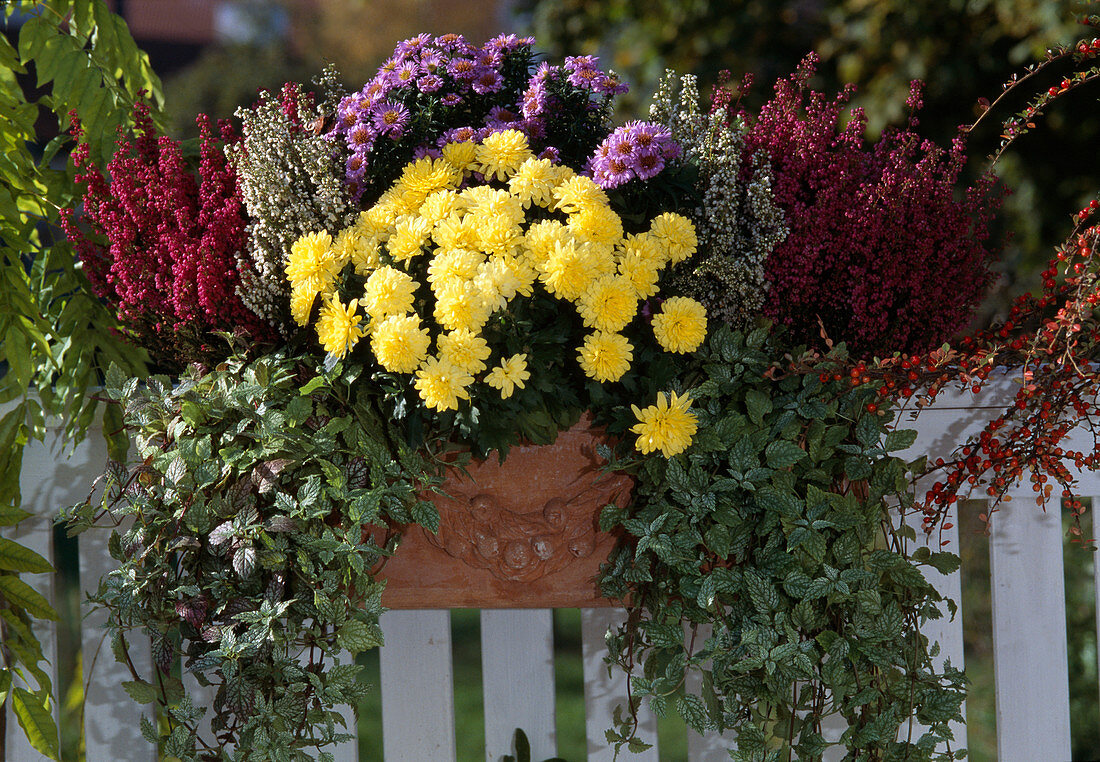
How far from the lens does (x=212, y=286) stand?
40.9 inches

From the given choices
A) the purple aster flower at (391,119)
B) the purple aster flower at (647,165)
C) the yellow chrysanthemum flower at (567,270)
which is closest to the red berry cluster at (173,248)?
the purple aster flower at (391,119)

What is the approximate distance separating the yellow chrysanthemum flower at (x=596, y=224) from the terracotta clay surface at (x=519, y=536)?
0.78ft

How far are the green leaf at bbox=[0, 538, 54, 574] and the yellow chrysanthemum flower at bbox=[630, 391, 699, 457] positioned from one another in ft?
2.80

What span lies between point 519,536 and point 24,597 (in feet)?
2.33

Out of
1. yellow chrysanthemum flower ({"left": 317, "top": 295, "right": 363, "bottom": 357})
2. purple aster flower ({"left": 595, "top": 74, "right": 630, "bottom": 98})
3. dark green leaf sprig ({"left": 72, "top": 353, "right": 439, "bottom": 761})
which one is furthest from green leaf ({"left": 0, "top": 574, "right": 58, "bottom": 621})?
purple aster flower ({"left": 595, "top": 74, "right": 630, "bottom": 98})

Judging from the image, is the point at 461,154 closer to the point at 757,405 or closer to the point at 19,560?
the point at 757,405

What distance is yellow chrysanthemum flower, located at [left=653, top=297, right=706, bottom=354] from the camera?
1.02m

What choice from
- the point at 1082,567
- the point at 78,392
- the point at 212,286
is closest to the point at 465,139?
the point at 212,286

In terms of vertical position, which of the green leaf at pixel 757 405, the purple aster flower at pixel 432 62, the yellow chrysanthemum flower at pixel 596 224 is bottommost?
the green leaf at pixel 757 405

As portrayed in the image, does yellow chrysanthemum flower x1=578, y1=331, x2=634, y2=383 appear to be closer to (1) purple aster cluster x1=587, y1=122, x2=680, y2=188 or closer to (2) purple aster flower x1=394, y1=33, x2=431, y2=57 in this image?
(1) purple aster cluster x1=587, y1=122, x2=680, y2=188

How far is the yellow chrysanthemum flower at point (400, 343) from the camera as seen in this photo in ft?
3.06

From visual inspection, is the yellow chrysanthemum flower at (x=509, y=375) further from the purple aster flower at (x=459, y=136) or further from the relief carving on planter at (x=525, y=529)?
the purple aster flower at (x=459, y=136)

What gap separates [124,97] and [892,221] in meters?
1.18

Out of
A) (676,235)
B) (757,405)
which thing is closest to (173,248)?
(676,235)
